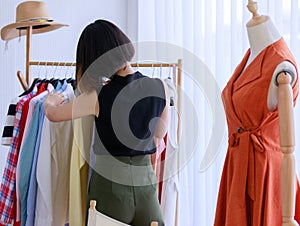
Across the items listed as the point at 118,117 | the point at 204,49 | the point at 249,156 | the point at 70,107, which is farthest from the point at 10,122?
the point at 249,156

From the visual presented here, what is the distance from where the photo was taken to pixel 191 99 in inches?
112

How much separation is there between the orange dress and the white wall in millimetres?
1928

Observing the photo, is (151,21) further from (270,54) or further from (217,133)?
(270,54)

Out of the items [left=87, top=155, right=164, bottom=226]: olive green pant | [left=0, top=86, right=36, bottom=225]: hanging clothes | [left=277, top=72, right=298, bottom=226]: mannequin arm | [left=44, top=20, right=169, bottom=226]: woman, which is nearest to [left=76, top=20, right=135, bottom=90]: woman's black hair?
[left=44, top=20, right=169, bottom=226]: woman

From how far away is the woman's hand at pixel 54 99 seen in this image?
6.94 ft

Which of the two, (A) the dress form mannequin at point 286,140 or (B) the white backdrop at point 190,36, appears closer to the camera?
(A) the dress form mannequin at point 286,140

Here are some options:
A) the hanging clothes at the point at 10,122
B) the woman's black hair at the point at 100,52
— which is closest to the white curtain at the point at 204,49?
the woman's black hair at the point at 100,52

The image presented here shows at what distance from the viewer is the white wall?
10.5ft

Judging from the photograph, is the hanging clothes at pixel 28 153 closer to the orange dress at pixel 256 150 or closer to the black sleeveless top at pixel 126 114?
the black sleeveless top at pixel 126 114

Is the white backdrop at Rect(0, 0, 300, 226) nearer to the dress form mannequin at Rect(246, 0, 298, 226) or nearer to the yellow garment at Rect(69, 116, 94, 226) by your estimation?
the yellow garment at Rect(69, 116, 94, 226)

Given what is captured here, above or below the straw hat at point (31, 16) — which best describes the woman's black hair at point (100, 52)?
below

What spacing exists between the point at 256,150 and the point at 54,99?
A: 920 mm

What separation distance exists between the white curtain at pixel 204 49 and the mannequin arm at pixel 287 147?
0.97 meters

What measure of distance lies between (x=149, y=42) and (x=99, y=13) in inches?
19.8
